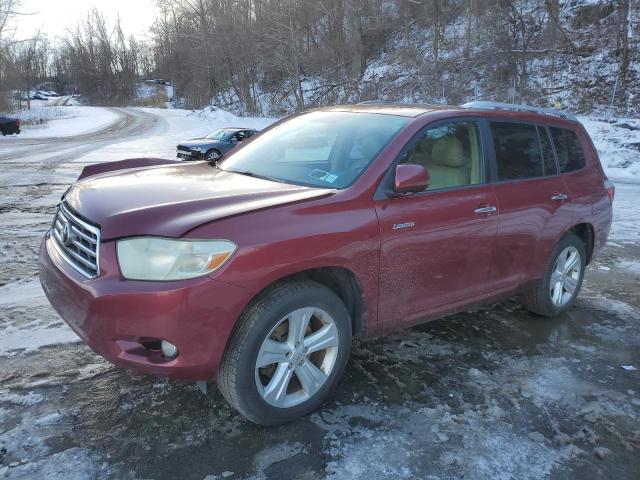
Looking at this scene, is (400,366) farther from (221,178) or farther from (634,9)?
(634,9)

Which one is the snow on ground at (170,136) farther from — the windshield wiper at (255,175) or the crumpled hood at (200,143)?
the windshield wiper at (255,175)

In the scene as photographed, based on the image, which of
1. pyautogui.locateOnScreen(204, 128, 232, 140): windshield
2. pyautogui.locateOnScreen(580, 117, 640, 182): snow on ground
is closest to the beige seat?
pyautogui.locateOnScreen(580, 117, 640, 182): snow on ground

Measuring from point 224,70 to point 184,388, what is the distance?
41.9m

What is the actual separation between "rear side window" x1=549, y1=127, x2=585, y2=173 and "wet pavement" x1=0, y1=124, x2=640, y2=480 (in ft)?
4.90

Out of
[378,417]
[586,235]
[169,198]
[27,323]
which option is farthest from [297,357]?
[586,235]

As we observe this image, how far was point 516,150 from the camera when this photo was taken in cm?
411

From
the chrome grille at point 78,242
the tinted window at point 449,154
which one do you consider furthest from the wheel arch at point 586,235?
the chrome grille at point 78,242

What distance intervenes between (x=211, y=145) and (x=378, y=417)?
16021mm

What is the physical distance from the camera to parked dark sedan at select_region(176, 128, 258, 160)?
57.3ft

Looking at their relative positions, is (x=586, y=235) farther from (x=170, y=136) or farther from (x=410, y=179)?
(x=170, y=136)

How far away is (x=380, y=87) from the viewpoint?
97.8ft

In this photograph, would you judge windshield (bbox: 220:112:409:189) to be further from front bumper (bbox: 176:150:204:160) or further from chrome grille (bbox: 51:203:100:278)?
front bumper (bbox: 176:150:204:160)

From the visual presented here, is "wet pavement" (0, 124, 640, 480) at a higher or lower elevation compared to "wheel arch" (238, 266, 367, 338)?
lower

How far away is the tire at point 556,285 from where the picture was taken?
176 inches
